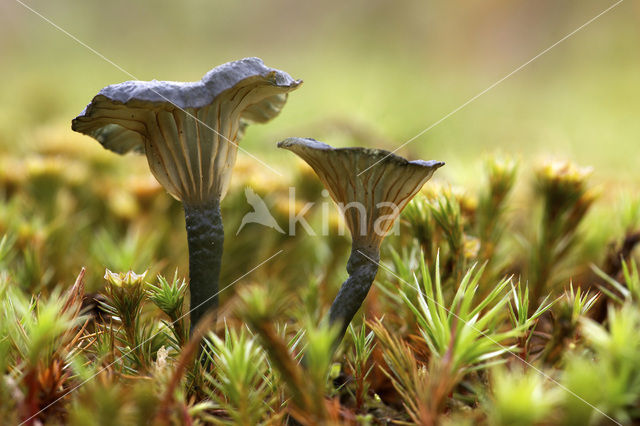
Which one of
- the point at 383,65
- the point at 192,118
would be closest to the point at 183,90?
the point at 192,118

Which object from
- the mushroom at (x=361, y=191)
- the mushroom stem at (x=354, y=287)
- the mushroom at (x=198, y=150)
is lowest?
the mushroom stem at (x=354, y=287)

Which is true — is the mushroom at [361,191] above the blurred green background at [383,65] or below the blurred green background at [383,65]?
below

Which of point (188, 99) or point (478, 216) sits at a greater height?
point (188, 99)

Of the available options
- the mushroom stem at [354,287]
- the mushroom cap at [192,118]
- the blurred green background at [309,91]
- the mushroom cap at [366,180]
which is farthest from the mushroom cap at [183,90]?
the blurred green background at [309,91]

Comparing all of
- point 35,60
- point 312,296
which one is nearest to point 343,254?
point 312,296

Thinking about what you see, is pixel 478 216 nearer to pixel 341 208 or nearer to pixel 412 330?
pixel 412 330

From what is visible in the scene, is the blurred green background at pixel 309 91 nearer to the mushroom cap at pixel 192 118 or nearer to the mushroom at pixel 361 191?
the mushroom cap at pixel 192 118

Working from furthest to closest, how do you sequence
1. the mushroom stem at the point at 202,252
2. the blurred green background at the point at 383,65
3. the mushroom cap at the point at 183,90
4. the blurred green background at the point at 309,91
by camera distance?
1. the blurred green background at the point at 383,65
2. the blurred green background at the point at 309,91
3. the mushroom stem at the point at 202,252
4. the mushroom cap at the point at 183,90
